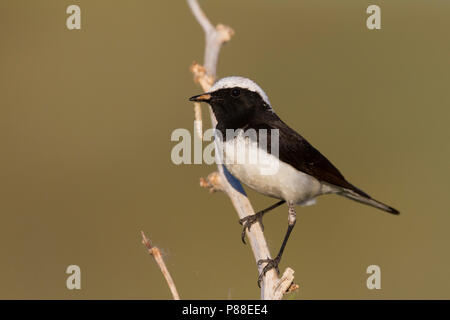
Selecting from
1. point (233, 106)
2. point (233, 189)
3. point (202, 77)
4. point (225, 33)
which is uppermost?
point (225, 33)

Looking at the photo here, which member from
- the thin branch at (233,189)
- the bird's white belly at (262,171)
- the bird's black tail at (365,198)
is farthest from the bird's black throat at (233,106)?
the bird's black tail at (365,198)

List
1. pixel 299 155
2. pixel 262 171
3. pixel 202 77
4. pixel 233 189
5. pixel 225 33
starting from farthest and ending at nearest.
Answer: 1. pixel 225 33
2. pixel 202 77
3. pixel 233 189
4. pixel 299 155
5. pixel 262 171

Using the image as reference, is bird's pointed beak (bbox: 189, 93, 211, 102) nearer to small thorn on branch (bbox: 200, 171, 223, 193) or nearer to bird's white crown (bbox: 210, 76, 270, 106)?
bird's white crown (bbox: 210, 76, 270, 106)

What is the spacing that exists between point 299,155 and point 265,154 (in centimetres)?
34

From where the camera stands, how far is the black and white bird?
453cm

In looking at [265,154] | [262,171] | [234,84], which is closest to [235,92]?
[234,84]

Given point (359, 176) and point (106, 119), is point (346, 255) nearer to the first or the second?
point (359, 176)

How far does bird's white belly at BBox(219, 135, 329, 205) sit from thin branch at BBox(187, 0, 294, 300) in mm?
327

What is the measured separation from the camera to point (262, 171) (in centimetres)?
448

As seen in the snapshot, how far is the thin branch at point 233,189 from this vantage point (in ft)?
→ 12.0

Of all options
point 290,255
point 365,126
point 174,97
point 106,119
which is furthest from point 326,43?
point 290,255

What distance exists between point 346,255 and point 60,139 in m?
5.75

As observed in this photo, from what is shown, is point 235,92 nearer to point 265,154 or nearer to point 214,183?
point 265,154

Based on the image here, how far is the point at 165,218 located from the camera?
344 inches
